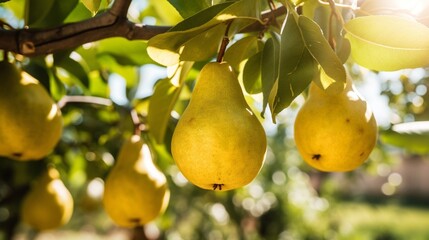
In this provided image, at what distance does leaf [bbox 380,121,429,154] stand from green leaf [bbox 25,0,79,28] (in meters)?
0.73

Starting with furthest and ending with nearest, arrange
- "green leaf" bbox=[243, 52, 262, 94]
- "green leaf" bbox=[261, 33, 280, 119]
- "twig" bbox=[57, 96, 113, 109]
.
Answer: "twig" bbox=[57, 96, 113, 109] → "green leaf" bbox=[243, 52, 262, 94] → "green leaf" bbox=[261, 33, 280, 119]

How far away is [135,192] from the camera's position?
1090 mm

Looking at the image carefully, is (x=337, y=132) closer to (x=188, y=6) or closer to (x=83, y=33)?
(x=188, y=6)

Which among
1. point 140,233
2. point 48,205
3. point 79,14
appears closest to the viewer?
point 79,14

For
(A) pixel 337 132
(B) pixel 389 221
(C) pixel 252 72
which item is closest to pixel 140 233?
(C) pixel 252 72

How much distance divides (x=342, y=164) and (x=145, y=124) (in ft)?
2.25

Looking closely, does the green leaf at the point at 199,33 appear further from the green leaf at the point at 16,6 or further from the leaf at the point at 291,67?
the green leaf at the point at 16,6

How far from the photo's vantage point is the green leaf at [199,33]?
0.70 meters

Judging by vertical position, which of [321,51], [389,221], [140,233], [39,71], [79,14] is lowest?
[389,221]

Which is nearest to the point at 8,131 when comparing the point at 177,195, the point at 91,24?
the point at 91,24

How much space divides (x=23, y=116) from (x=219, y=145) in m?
0.46

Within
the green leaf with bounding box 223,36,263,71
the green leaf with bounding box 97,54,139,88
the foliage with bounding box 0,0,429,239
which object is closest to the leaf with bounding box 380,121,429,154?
the foliage with bounding box 0,0,429,239

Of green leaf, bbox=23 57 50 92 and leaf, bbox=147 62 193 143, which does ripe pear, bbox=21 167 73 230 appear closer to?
green leaf, bbox=23 57 50 92

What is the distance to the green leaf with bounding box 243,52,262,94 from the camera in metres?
0.90
